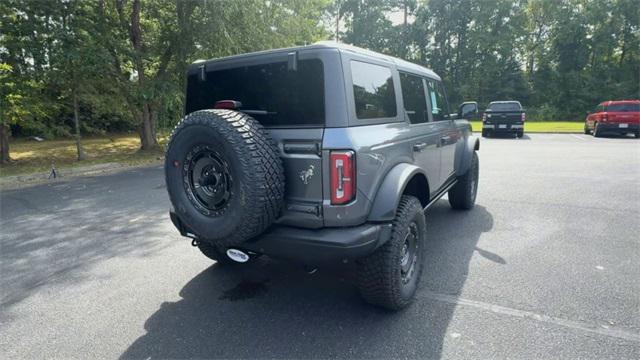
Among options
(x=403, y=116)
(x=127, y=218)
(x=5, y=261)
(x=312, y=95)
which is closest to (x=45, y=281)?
(x=5, y=261)

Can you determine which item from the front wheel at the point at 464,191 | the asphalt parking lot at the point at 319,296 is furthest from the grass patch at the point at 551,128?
the front wheel at the point at 464,191

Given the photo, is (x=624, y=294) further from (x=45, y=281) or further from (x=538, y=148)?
(x=538, y=148)

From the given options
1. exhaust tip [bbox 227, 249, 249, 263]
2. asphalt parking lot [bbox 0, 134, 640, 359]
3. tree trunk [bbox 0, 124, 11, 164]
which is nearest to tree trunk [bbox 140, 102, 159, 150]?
tree trunk [bbox 0, 124, 11, 164]

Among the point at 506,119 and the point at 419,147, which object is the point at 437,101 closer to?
the point at 419,147

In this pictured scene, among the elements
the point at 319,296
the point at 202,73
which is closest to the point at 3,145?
the point at 202,73

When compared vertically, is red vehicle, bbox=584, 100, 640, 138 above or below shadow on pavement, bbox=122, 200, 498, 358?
above

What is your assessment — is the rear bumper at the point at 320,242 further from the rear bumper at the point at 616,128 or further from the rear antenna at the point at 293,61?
the rear bumper at the point at 616,128

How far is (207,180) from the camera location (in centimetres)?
263

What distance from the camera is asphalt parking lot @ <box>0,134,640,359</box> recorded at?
246cm

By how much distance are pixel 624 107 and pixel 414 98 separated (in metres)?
18.3

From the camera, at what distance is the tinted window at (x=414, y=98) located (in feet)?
11.3

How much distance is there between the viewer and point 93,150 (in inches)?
577

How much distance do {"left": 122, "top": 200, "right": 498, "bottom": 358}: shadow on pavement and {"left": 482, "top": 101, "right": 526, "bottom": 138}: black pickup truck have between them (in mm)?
16164

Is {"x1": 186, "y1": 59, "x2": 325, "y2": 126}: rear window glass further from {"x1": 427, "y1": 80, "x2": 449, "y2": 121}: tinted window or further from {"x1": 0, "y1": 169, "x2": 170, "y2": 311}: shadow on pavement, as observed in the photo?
{"x1": 0, "y1": 169, "x2": 170, "y2": 311}: shadow on pavement
